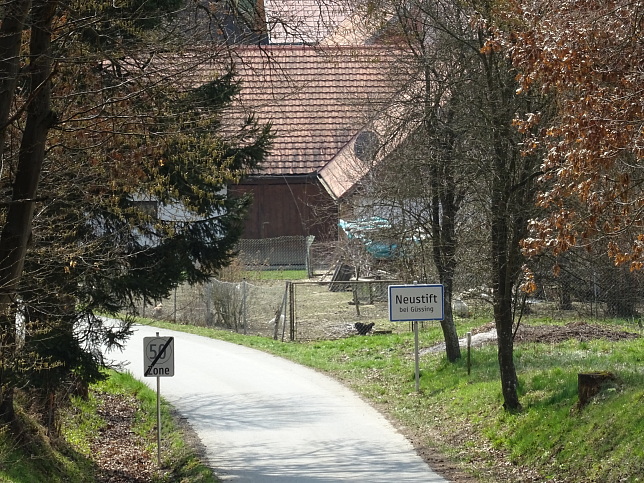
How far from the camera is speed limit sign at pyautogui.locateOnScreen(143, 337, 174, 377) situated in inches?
606

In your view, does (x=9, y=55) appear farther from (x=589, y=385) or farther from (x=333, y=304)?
(x=333, y=304)

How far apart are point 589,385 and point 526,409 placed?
1.50 m

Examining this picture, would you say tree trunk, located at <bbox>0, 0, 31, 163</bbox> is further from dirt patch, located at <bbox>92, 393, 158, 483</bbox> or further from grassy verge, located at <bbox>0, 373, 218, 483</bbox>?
dirt patch, located at <bbox>92, 393, 158, 483</bbox>

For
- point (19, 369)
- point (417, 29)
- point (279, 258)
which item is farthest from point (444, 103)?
point (279, 258)

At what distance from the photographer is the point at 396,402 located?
1858 centimetres

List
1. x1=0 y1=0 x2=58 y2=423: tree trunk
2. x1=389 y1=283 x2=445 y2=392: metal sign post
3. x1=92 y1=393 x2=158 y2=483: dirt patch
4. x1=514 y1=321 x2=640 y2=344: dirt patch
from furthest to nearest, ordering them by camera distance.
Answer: x1=514 y1=321 x2=640 y2=344: dirt patch, x1=389 y1=283 x2=445 y2=392: metal sign post, x1=92 y1=393 x2=158 y2=483: dirt patch, x1=0 y1=0 x2=58 y2=423: tree trunk

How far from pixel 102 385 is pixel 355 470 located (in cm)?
993

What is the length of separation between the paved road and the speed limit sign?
1434mm

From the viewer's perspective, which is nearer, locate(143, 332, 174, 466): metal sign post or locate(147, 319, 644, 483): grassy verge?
locate(147, 319, 644, 483): grassy verge

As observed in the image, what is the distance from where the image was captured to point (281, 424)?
17000 millimetres

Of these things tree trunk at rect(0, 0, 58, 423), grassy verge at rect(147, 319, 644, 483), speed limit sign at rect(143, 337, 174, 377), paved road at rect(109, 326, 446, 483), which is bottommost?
paved road at rect(109, 326, 446, 483)

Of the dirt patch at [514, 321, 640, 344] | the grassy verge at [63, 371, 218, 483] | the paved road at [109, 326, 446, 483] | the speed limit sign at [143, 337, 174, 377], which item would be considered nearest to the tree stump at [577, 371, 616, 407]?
the paved road at [109, 326, 446, 483]

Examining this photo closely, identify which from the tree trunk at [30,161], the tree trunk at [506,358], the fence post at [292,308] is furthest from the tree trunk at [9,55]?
the fence post at [292,308]

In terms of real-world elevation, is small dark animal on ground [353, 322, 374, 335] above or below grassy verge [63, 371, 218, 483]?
above
